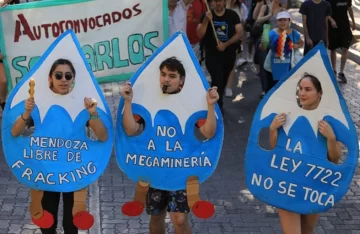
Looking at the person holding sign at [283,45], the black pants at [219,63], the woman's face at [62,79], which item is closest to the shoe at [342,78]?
the person holding sign at [283,45]

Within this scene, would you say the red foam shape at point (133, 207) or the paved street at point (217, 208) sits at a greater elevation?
the red foam shape at point (133, 207)

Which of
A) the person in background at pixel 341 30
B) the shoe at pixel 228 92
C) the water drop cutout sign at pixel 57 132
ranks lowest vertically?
the shoe at pixel 228 92

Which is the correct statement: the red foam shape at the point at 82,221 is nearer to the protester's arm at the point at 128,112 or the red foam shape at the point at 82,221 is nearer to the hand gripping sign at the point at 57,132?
the hand gripping sign at the point at 57,132

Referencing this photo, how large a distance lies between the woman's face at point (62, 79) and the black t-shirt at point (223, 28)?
4423 millimetres

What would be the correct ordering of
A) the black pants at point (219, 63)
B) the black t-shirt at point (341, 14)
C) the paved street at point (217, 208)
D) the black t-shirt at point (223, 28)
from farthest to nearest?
the black t-shirt at point (341, 14) < the black pants at point (219, 63) < the black t-shirt at point (223, 28) < the paved street at point (217, 208)

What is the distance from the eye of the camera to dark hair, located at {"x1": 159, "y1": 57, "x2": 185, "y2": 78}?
522cm

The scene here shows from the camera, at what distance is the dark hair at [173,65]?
5.22 metres

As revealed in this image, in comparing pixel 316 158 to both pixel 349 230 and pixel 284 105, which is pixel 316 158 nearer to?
pixel 284 105

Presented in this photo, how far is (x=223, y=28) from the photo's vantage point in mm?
9547

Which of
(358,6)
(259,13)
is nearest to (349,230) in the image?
(259,13)

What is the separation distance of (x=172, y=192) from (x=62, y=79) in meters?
1.08

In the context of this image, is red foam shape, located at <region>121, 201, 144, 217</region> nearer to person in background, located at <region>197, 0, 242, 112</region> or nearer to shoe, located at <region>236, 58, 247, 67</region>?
person in background, located at <region>197, 0, 242, 112</region>

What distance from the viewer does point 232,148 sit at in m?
8.81

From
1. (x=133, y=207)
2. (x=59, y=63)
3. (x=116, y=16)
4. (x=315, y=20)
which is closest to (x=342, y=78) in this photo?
(x=315, y=20)
